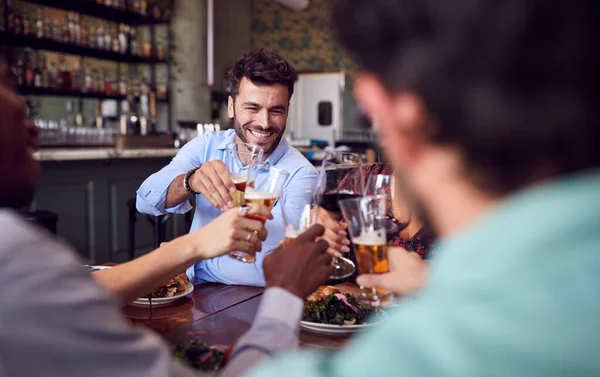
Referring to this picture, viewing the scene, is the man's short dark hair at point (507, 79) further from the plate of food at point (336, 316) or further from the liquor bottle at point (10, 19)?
the liquor bottle at point (10, 19)

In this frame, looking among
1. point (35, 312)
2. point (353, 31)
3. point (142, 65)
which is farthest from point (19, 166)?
point (142, 65)

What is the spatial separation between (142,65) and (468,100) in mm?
7203

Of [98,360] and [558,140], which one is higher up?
[558,140]

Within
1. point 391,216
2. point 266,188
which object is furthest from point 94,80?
point 391,216

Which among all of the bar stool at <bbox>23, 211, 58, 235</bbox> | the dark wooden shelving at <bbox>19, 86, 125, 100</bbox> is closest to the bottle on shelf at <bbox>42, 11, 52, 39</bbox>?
the dark wooden shelving at <bbox>19, 86, 125, 100</bbox>

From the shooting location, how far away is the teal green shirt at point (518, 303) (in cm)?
45

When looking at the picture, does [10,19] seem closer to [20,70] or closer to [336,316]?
[20,70]

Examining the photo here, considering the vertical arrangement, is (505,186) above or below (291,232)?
above

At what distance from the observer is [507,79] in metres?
0.48

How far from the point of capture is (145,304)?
1421 millimetres

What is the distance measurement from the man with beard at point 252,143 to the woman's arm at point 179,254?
0.74 m

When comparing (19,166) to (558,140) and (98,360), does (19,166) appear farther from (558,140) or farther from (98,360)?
(558,140)

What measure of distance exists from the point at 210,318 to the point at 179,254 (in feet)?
0.76

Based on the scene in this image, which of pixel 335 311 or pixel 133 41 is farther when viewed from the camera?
pixel 133 41
